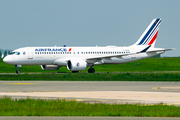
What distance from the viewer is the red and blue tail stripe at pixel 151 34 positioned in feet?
222

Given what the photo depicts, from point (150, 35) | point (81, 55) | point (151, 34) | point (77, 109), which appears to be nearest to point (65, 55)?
point (81, 55)

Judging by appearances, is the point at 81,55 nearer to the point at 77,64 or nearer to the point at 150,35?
the point at 77,64

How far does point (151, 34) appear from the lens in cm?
6838

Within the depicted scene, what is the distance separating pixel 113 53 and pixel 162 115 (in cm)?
4682

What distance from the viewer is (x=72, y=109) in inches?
728

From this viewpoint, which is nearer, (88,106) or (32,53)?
(88,106)

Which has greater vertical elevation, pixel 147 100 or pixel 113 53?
pixel 113 53

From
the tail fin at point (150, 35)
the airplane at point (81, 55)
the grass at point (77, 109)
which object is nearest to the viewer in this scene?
the grass at point (77, 109)

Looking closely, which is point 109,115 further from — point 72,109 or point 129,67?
point 129,67

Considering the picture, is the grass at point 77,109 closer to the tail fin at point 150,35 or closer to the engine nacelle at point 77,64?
the engine nacelle at point 77,64

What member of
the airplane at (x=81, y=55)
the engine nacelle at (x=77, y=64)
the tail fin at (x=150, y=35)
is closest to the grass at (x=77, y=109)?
the engine nacelle at (x=77, y=64)

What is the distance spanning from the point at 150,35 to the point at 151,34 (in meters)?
0.30

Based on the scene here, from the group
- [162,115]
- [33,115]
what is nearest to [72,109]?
[33,115]

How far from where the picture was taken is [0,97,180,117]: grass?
1669cm
